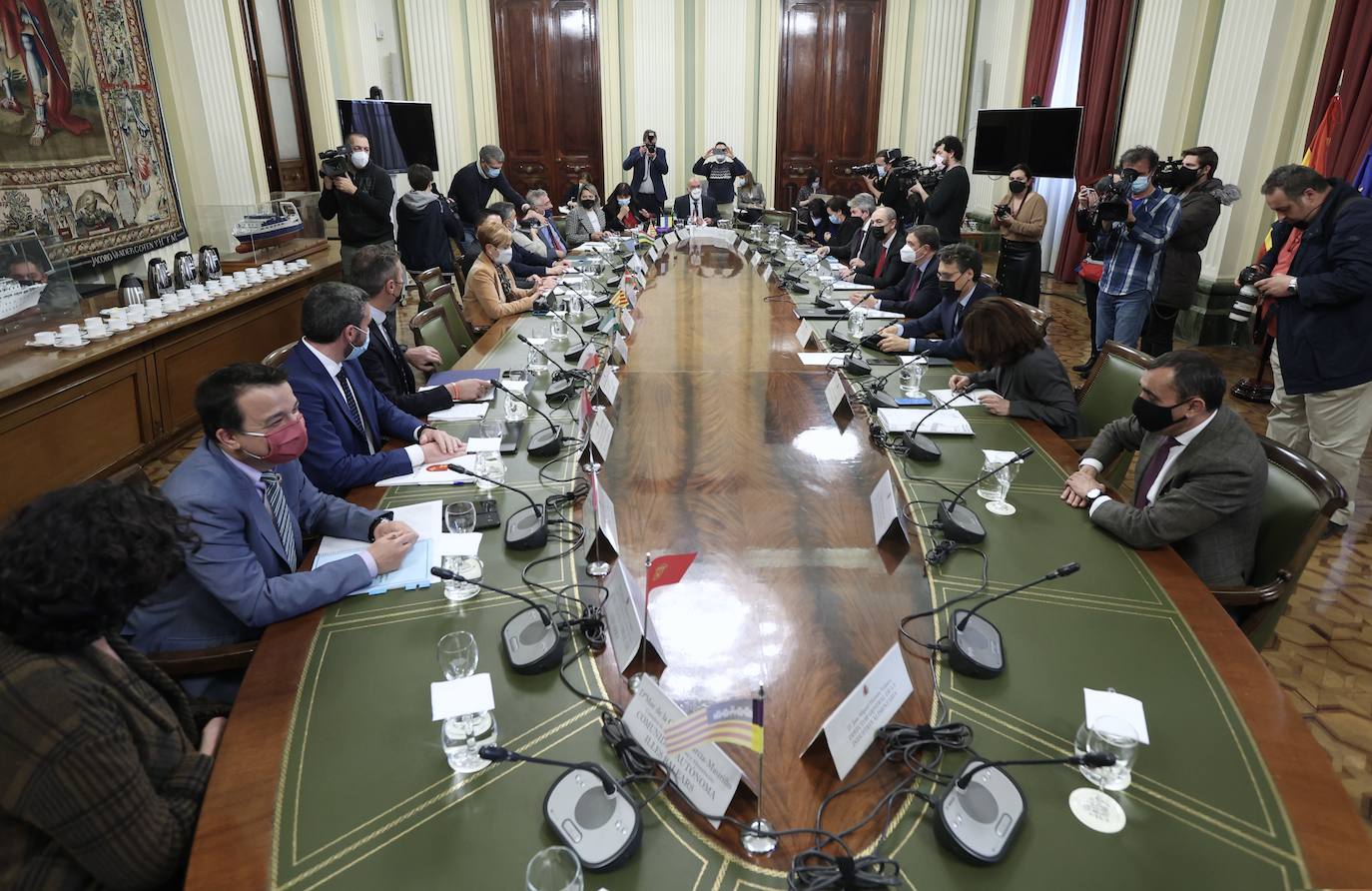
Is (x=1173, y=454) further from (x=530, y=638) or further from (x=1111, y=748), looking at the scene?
(x=530, y=638)

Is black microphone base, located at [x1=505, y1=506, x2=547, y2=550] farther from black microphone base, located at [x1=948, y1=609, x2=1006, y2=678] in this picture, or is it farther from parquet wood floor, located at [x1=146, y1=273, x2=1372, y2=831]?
parquet wood floor, located at [x1=146, y1=273, x2=1372, y2=831]

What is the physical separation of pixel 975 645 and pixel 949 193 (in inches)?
210

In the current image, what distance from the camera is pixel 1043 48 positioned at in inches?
340

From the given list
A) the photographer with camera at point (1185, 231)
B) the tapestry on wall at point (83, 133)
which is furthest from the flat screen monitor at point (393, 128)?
the photographer with camera at point (1185, 231)

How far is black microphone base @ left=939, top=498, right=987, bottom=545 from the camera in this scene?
1.96 m

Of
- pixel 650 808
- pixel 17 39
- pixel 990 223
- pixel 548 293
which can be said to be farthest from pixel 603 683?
pixel 990 223

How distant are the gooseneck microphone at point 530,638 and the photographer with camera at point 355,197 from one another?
4782 mm

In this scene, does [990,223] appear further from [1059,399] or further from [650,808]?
[650,808]

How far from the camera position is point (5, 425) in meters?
3.12

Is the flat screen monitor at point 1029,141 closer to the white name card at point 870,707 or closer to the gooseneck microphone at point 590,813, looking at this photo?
the white name card at point 870,707

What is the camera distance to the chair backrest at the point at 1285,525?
6.27 feet

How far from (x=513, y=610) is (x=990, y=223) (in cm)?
913

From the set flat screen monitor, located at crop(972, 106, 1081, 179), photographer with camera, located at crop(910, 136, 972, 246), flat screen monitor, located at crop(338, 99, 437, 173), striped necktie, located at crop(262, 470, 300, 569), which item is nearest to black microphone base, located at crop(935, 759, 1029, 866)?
striped necktie, located at crop(262, 470, 300, 569)

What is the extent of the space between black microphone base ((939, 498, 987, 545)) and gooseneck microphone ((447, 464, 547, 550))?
0.95 meters
